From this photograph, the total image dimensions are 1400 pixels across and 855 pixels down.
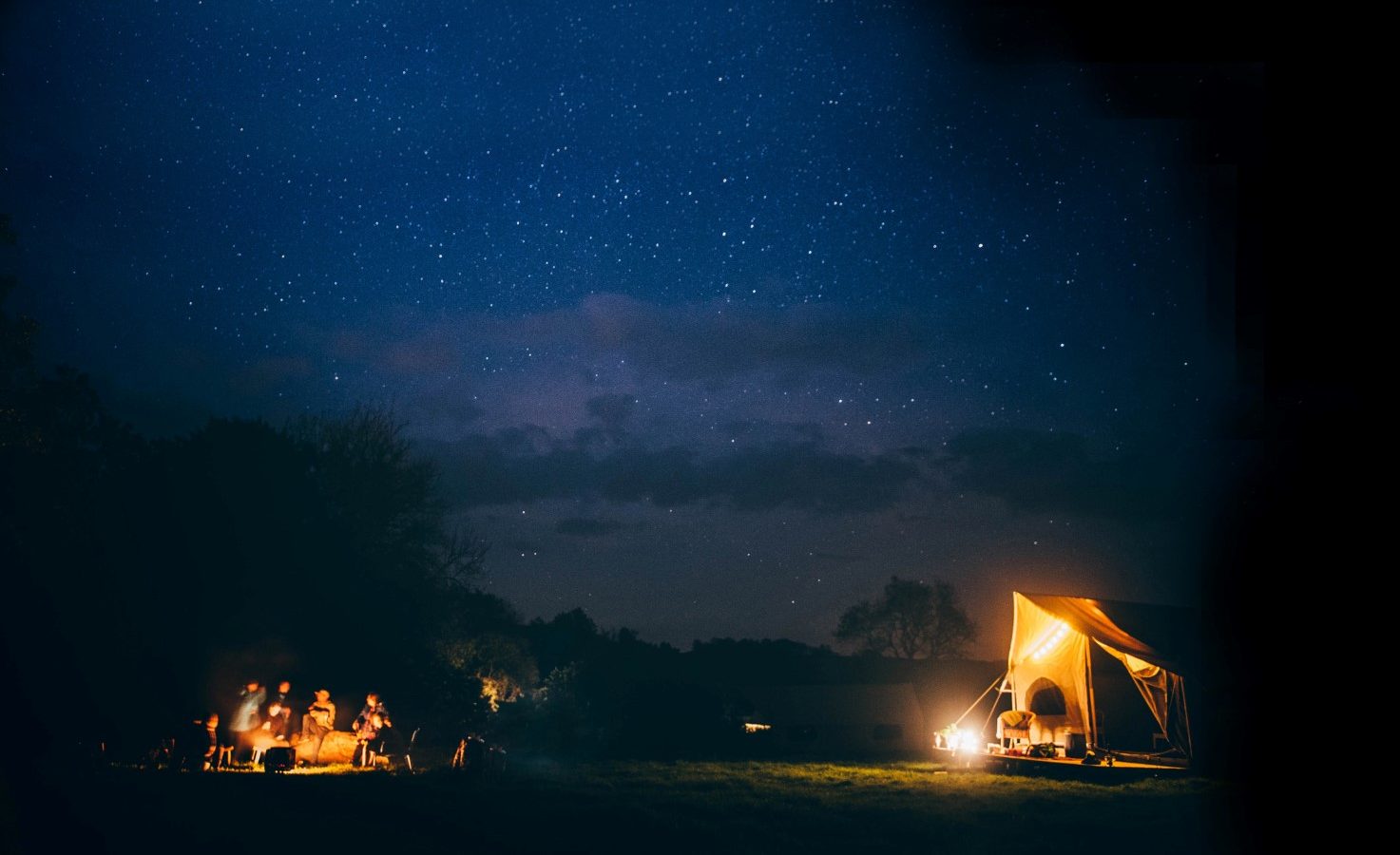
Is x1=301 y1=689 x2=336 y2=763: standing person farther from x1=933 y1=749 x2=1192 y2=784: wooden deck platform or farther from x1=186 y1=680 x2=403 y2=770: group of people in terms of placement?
x1=933 y1=749 x2=1192 y2=784: wooden deck platform

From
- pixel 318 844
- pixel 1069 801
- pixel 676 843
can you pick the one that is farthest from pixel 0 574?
pixel 1069 801

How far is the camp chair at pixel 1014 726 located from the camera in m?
19.3

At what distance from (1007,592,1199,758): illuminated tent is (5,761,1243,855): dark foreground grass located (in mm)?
2691

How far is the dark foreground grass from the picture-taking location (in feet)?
24.9

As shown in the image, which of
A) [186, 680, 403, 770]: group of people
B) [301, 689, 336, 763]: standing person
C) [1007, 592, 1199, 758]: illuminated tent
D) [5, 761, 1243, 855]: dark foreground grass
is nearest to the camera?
[5, 761, 1243, 855]: dark foreground grass

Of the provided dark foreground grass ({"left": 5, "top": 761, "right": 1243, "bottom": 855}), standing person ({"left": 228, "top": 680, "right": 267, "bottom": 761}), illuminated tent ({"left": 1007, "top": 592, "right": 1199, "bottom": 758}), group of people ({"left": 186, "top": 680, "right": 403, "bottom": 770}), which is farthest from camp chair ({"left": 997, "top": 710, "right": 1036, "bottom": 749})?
standing person ({"left": 228, "top": 680, "right": 267, "bottom": 761})

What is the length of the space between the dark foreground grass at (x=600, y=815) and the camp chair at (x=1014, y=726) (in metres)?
5.02

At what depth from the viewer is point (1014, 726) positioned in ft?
63.8

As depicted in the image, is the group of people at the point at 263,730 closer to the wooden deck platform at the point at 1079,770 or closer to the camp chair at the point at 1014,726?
the wooden deck platform at the point at 1079,770

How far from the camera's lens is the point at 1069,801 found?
11711mm

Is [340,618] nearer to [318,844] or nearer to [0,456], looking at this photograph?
[0,456]

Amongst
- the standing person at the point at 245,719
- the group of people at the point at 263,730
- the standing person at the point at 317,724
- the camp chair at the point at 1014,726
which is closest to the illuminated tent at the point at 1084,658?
the camp chair at the point at 1014,726

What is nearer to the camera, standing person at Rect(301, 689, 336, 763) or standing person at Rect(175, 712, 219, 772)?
standing person at Rect(175, 712, 219, 772)

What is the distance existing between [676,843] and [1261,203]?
789 centimetres
